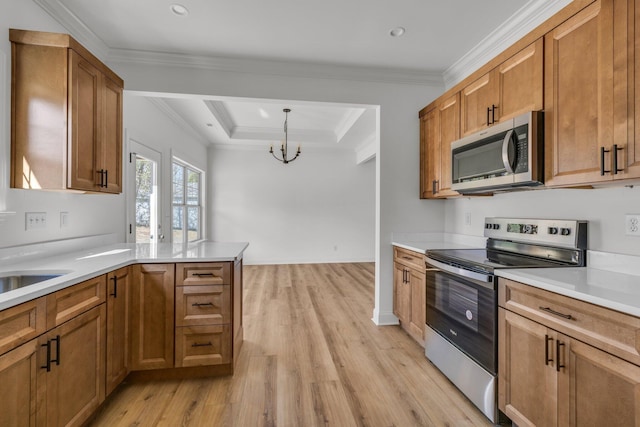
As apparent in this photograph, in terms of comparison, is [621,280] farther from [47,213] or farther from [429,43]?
[47,213]

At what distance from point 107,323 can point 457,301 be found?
225 cm

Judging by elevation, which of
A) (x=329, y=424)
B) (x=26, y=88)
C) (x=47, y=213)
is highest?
(x=26, y=88)

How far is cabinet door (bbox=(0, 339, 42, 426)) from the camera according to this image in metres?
1.11

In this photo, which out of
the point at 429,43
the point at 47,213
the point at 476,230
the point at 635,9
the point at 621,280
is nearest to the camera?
the point at 635,9

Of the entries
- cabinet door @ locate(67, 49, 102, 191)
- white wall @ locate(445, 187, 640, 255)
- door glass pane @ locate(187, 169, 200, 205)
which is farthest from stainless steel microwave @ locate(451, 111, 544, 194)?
door glass pane @ locate(187, 169, 200, 205)

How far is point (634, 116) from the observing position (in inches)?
51.2

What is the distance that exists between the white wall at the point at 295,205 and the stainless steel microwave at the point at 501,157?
421 cm

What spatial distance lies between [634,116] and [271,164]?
18.7ft

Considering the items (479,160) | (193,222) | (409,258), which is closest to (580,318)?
(479,160)

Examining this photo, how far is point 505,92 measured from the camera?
2.05 metres

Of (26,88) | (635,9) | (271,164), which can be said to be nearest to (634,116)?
(635,9)

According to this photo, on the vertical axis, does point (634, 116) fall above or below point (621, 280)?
above

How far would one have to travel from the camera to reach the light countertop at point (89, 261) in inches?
50.1

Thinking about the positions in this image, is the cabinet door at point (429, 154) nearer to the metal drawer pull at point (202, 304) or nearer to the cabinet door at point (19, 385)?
the metal drawer pull at point (202, 304)
